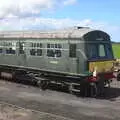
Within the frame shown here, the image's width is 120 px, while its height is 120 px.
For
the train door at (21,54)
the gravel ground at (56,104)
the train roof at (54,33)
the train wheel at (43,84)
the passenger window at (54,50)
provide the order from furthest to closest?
the train door at (21,54)
the train wheel at (43,84)
the passenger window at (54,50)
the train roof at (54,33)
the gravel ground at (56,104)

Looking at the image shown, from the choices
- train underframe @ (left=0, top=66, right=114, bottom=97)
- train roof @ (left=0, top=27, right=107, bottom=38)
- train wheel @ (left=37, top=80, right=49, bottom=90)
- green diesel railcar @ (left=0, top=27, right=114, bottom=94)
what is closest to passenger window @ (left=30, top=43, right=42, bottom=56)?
green diesel railcar @ (left=0, top=27, right=114, bottom=94)

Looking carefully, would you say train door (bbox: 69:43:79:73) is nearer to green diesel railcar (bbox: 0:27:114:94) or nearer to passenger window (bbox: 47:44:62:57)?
green diesel railcar (bbox: 0:27:114:94)

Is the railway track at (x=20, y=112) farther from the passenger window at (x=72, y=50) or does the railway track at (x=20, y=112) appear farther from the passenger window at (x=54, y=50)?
the passenger window at (x=54, y=50)

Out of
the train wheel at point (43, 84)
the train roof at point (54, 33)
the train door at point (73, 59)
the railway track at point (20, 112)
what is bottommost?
the railway track at point (20, 112)

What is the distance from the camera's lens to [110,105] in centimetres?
1719

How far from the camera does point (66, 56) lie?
2027 cm

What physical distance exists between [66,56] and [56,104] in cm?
374

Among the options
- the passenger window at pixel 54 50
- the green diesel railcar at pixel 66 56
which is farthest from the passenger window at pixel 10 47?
the passenger window at pixel 54 50

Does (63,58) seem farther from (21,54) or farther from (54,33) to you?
(21,54)

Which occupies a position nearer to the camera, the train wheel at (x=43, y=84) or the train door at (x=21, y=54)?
the train wheel at (x=43, y=84)

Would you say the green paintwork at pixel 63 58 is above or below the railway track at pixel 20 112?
above

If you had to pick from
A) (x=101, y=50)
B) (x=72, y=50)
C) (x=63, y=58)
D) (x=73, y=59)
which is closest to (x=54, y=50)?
(x=63, y=58)

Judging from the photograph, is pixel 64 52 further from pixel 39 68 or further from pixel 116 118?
pixel 116 118

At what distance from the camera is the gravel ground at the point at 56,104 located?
14.7 m
